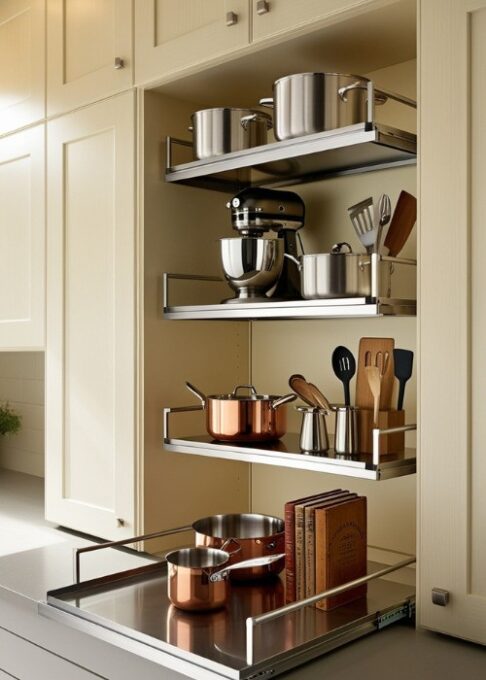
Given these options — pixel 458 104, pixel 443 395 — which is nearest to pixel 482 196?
pixel 458 104

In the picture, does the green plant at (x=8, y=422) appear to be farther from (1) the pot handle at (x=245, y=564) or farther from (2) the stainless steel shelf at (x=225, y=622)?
(1) the pot handle at (x=245, y=564)

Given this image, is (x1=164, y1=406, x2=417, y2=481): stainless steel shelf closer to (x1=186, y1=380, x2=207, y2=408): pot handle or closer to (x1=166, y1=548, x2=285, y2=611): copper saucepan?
(x1=186, y1=380, x2=207, y2=408): pot handle

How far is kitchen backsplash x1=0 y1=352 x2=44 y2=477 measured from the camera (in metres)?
3.21

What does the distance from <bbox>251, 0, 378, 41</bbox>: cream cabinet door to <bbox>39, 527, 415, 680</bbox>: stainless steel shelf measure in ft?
3.77

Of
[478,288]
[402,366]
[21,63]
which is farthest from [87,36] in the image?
[478,288]

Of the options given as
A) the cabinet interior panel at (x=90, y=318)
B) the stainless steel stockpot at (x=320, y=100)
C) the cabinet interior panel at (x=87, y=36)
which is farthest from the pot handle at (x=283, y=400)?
the cabinet interior panel at (x=87, y=36)

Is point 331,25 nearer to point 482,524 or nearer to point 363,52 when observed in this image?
point 363,52

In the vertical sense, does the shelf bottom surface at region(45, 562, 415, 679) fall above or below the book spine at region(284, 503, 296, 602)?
below

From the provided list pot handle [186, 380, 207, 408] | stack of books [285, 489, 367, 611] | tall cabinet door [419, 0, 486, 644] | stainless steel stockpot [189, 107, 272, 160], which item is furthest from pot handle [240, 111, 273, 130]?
stack of books [285, 489, 367, 611]

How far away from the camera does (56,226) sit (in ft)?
7.57

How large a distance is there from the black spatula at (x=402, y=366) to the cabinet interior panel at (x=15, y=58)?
1419mm

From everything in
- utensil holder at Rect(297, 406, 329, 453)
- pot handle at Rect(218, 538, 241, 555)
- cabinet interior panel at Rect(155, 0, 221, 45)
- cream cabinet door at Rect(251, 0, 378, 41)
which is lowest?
pot handle at Rect(218, 538, 241, 555)

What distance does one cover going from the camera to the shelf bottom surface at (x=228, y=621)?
1.41 metres

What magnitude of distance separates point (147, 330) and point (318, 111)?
2.36ft
